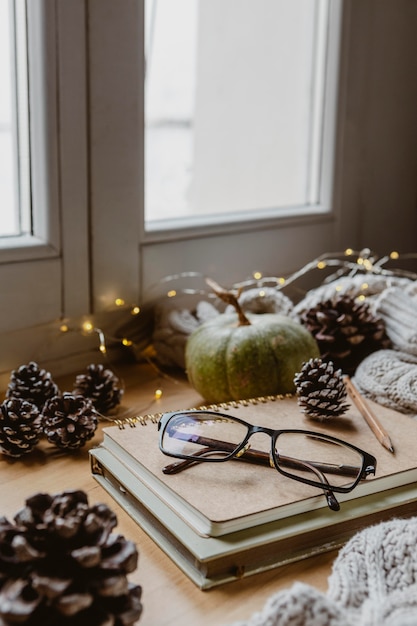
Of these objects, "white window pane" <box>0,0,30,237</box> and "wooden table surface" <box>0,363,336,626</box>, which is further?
"white window pane" <box>0,0,30,237</box>

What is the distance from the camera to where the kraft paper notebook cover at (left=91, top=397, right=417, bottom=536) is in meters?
0.55

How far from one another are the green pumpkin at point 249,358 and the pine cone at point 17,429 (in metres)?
0.21

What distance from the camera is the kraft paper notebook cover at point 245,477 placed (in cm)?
55

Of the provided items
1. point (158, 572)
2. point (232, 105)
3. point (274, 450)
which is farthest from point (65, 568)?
point (232, 105)

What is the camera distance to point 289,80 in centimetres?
131

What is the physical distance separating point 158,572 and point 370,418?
0.93 ft

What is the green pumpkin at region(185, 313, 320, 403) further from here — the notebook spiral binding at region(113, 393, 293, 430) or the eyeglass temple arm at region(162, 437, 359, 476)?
the eyeglass temple arm at region(162, 437, 359, 476)

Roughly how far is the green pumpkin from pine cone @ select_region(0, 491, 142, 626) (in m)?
0.40

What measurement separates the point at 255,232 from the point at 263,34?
1.17 ft

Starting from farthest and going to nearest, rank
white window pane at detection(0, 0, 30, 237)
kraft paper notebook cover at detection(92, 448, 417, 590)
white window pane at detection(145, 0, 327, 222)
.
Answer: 1. white window pane at detection(145, 0, 327, 222)
2. white window pane at detection(0, 0, 30, 237)
3. kraft paper notebook cover at detection(92, 448, 417, 590)

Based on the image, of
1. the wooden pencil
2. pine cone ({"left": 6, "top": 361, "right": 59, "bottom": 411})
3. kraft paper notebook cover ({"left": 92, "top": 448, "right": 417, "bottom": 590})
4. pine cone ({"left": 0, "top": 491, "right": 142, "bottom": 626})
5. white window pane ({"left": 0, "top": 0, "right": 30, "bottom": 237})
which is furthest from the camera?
white window pane ({"left": 0, "top": 0, "right": 30, "bottom": 237})

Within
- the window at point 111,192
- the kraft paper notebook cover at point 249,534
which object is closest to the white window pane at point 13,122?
the window at point 111,192

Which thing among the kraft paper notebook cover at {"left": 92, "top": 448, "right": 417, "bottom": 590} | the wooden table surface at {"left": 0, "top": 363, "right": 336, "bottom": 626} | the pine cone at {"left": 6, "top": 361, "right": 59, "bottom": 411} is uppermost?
the pine cone at {"left": 6, "top": 361, "right": 59, "bottom": 411}

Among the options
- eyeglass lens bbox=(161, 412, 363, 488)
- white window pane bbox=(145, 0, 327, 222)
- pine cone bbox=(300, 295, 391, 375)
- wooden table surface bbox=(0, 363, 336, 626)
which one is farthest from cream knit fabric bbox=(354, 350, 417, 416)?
white window pane bbox=(145, 0, 327, 222)
